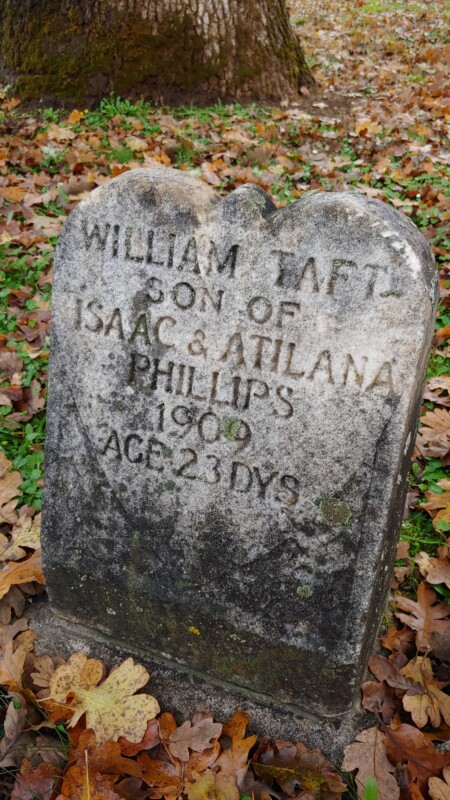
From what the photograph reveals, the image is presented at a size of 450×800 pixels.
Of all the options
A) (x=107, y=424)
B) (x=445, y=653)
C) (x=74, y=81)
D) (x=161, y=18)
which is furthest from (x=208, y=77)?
(x=445, y=653)

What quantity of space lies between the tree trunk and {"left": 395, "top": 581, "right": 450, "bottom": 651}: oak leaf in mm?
5007

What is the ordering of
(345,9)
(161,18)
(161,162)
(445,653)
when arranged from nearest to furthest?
(445,653), (161,162), (161,18), (345,9)

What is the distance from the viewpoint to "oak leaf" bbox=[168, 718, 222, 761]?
6.82 feet

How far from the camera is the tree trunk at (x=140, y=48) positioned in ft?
19.0

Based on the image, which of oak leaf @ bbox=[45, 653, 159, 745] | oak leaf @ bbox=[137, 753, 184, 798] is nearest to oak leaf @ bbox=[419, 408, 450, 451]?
oak leaf @ bbox=[45, 653, 159, 745]

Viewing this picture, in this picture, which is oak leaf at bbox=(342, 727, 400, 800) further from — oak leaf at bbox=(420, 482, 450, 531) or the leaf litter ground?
oak leaf at bbox=(420, 482, 450, 531)

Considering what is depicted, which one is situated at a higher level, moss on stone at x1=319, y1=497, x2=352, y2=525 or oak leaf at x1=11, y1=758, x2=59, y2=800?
moss on stone at x1=319, y1=497, x2=352, y2=525

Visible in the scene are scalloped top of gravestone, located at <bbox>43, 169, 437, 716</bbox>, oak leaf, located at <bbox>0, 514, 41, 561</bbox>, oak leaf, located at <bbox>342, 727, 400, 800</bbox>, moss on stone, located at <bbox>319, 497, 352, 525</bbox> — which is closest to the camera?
scalloped top of gravestone, located at <bbox>43, 169, 437, 716</bbox>

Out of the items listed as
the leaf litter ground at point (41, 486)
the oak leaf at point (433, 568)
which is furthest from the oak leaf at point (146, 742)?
the oak leaf at point (433, 568)

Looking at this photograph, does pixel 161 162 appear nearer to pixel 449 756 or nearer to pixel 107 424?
pixel 107 424

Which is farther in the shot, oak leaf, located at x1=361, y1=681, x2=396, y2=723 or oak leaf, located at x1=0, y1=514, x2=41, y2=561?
oak leaf, located at x1=0, y1=514, x2=41, y2=561

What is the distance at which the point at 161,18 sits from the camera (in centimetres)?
577

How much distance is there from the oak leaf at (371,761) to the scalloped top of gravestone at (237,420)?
0.34 ft

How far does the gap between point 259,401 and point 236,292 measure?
0.30 metres
